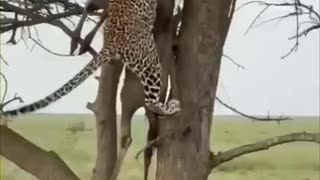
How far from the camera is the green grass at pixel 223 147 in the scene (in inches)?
65.4

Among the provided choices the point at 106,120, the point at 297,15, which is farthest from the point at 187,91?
the point at 297,15

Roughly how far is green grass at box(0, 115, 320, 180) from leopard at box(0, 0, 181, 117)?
441 millimetres

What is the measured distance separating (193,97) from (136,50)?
14 cm

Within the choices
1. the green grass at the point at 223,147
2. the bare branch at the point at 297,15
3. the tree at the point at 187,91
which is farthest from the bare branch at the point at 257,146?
the bare branch at the point at 297,15

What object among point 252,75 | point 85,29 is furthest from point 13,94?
point 252,75

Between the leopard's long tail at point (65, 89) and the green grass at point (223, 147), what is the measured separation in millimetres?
449

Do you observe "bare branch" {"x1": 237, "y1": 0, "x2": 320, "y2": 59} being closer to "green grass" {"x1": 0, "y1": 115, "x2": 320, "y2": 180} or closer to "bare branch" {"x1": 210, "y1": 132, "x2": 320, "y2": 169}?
"green grass" {"x1": 0, "y1": 115, "x2": 320, "y2": 180}

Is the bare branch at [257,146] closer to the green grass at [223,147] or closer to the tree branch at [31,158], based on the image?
the tree branch at [31,158]

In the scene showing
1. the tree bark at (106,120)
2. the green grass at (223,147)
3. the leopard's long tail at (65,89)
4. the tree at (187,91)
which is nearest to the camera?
the leopard's long tail at (65,89)

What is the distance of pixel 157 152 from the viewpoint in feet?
3.96

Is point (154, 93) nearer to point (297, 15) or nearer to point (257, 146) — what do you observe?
point (257, 146)

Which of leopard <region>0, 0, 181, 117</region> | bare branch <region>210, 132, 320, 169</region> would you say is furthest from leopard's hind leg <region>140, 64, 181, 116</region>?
bare branch <region>210, 132, 320, 169</region>

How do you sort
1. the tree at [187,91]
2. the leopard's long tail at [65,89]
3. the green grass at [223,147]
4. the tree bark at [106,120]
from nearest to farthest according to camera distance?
the leopard's long tail at [65,89]
the tree at [187,91]
the tree bark at [106,120]
the green grass at [223,147]

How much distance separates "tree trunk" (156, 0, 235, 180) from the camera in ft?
3.88
